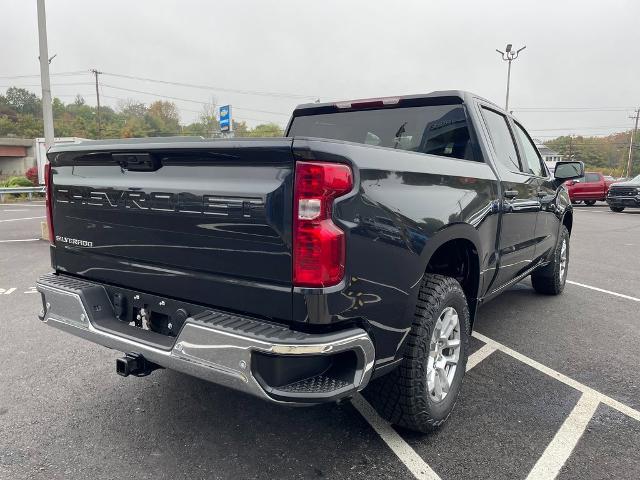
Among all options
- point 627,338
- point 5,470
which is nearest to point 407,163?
point 5,470

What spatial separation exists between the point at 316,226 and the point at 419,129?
1906 millimetres

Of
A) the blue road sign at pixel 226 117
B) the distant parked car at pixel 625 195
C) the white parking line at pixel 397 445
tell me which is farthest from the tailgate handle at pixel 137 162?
the distant parked car at pixel 625 195

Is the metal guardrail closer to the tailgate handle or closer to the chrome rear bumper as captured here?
the tailgate handle

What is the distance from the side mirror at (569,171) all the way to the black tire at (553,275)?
76 cm

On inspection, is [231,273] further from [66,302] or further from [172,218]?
[66,302]

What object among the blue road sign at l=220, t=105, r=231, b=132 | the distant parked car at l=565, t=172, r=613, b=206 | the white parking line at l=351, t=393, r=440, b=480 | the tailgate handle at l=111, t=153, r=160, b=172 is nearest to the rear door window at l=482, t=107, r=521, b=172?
the white parking line at l=351, t=393, r=440, b=480

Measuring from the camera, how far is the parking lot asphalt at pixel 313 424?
2.43 meters

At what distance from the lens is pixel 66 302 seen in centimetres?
266

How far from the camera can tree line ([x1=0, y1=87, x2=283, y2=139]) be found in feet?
245

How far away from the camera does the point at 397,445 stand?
8.58 feet

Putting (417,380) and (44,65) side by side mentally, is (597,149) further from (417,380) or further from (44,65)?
(417,380)

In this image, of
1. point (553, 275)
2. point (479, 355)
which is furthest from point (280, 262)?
Result: point (553, 275)

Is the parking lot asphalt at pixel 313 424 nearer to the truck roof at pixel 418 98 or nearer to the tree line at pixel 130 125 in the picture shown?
the truck roof at pixel 418 98

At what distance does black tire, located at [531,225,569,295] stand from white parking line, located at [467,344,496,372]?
185 centimetres
